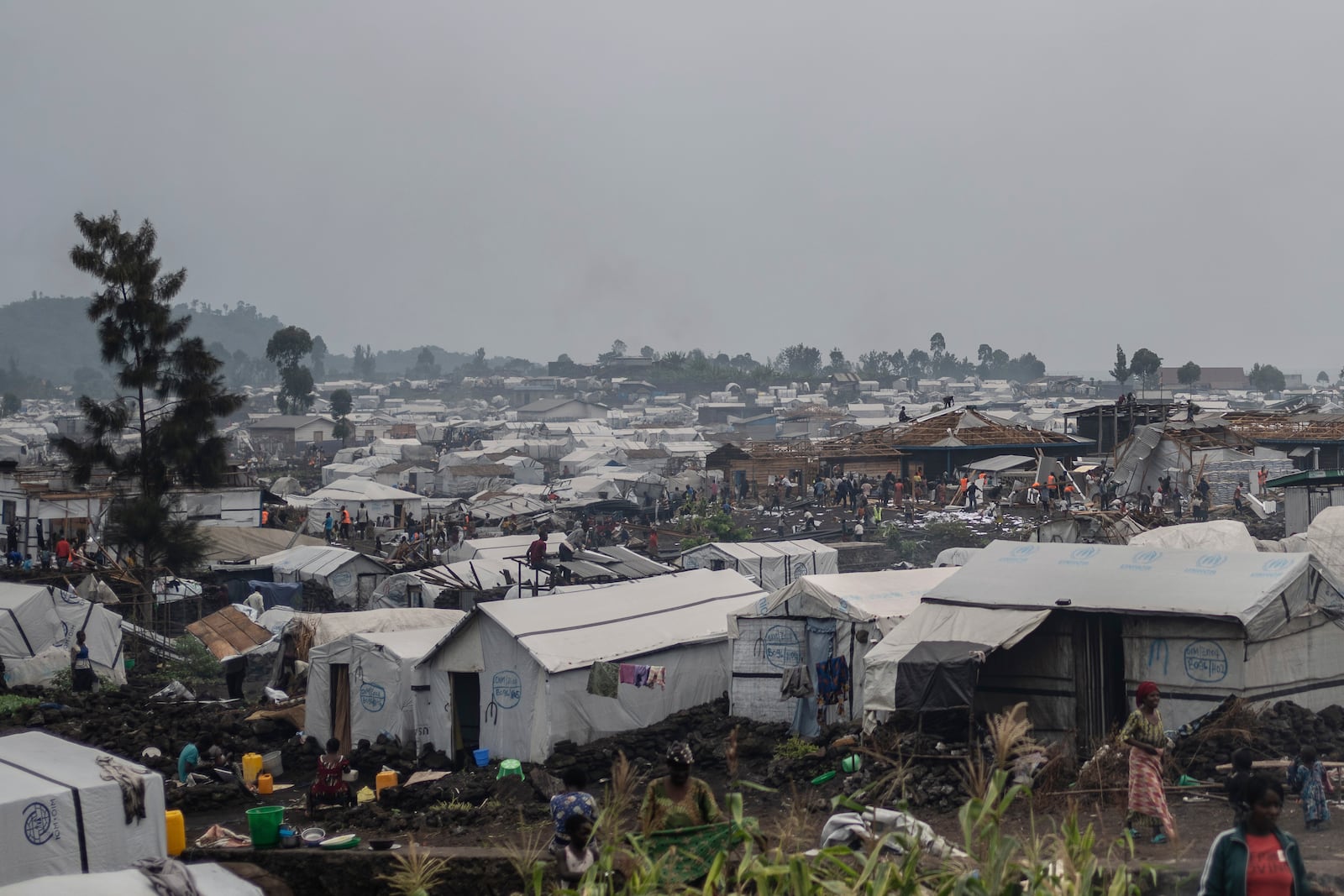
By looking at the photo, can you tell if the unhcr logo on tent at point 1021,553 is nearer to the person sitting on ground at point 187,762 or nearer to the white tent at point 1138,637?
the white tent at point 1138,637

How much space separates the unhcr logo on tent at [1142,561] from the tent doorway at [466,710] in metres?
7.42

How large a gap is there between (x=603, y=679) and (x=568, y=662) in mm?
452

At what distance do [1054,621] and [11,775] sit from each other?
8868 mm

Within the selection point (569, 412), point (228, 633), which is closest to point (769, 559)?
point (228, 633)

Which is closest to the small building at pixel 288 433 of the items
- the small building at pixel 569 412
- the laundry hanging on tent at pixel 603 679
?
the small building at pixel 569 412

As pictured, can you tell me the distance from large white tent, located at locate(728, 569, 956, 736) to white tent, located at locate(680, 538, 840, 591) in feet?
38.0

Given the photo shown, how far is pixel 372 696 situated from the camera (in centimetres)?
1578

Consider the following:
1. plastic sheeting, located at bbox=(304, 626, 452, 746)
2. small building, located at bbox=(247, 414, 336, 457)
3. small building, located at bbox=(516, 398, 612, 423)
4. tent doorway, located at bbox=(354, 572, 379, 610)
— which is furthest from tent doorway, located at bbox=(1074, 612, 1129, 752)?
small building, located at bbox=(516, 398, 612, 423)

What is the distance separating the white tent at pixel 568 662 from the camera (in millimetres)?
14000

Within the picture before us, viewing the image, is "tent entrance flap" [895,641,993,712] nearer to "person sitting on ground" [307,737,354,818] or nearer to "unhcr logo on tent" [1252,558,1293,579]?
"unhcr logo on tent" [1252,558,1293,579]

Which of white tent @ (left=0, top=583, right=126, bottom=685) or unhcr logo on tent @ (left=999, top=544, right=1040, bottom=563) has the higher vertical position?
unhcr logo on tent @ (left=999, top=544, right=1040, bottom=563)

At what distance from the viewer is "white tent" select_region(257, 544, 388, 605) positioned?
92.2 ft

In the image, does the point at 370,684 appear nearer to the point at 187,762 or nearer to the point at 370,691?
the point at 370,691

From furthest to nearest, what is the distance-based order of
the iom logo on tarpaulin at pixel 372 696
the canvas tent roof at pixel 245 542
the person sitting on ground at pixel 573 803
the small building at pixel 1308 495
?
the canvas tent roof at pixel 245 542, the small building at pixel 1308 495, the iom logo on tarpaulin at pixel 372 696, the person sitting on ground at pixel 573 803
